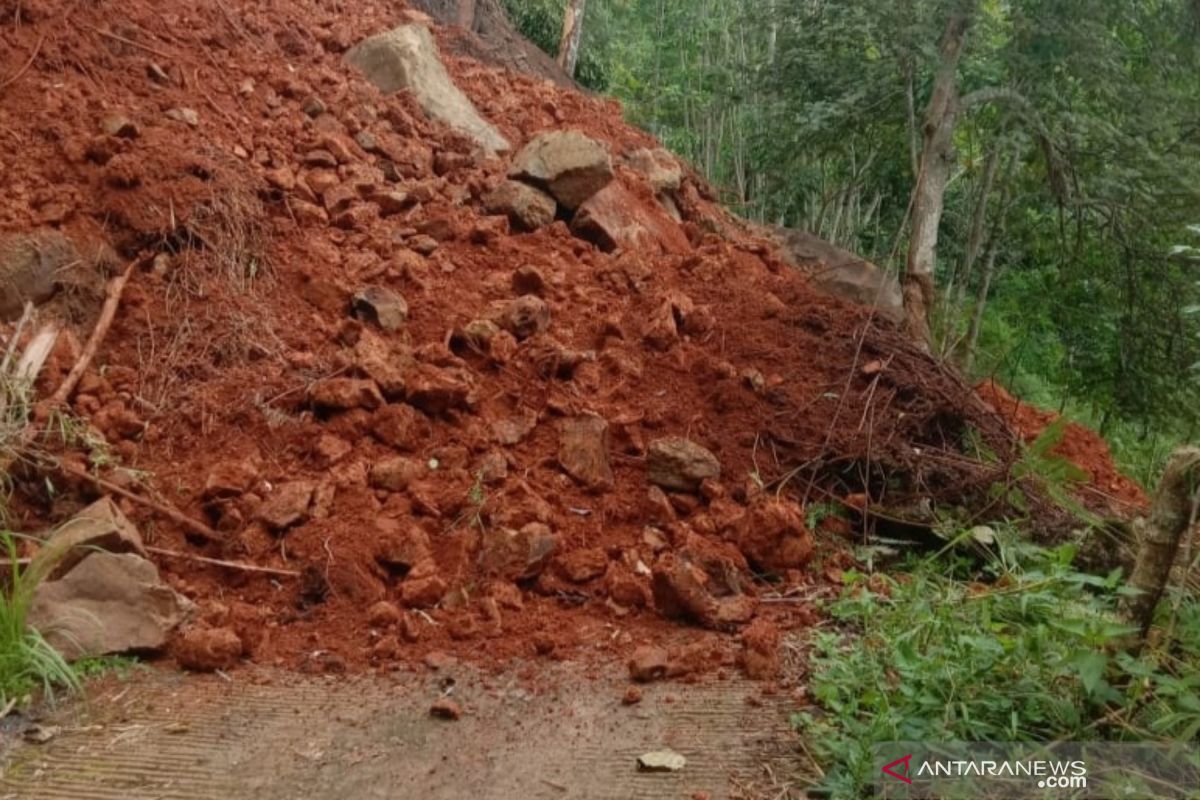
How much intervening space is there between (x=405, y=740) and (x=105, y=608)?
1.04m

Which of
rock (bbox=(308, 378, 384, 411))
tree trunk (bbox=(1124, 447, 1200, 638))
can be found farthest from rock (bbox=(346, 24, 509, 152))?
tree trunk (bbox=(1124, 447, 1200, 638))

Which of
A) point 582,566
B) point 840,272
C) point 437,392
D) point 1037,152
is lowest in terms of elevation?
point 582,566

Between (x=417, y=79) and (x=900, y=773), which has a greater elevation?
(x=417, y=79)

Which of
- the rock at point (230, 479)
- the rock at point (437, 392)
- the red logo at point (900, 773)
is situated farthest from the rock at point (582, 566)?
the red logo at point (900, 773)

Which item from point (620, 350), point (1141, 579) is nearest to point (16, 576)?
point (620, 350)

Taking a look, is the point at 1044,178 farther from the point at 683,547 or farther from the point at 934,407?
the point at 683,547

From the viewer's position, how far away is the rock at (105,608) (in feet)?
10.2

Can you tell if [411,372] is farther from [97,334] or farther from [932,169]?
[932,169]

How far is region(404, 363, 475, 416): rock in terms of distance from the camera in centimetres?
410

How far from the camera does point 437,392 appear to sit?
13.4 feet

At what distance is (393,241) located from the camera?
5027 mm

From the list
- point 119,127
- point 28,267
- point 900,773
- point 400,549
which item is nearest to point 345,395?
point 400,549

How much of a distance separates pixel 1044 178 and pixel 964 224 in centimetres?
253

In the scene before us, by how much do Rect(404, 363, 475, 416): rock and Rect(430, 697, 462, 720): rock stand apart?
56.1 inches
